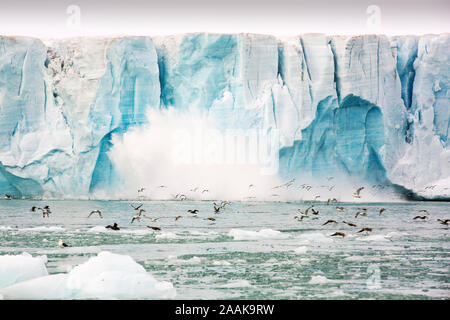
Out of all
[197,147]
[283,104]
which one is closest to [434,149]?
[283,104]

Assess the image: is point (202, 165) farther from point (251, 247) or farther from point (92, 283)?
point (92, 283)

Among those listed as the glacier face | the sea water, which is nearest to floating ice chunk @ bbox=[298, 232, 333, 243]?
the sea water

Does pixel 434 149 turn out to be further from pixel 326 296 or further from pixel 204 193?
pixel 326 296

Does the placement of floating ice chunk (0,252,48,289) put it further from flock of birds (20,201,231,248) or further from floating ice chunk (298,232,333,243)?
floating ice chunk (298,232,333,243)

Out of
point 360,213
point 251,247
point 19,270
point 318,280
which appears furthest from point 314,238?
point 19,270

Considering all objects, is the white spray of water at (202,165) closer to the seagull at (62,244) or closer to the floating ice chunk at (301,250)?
the floating ice chunk at (301,250)

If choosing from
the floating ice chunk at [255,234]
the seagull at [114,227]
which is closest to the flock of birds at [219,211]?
the seagull at [114,227]
